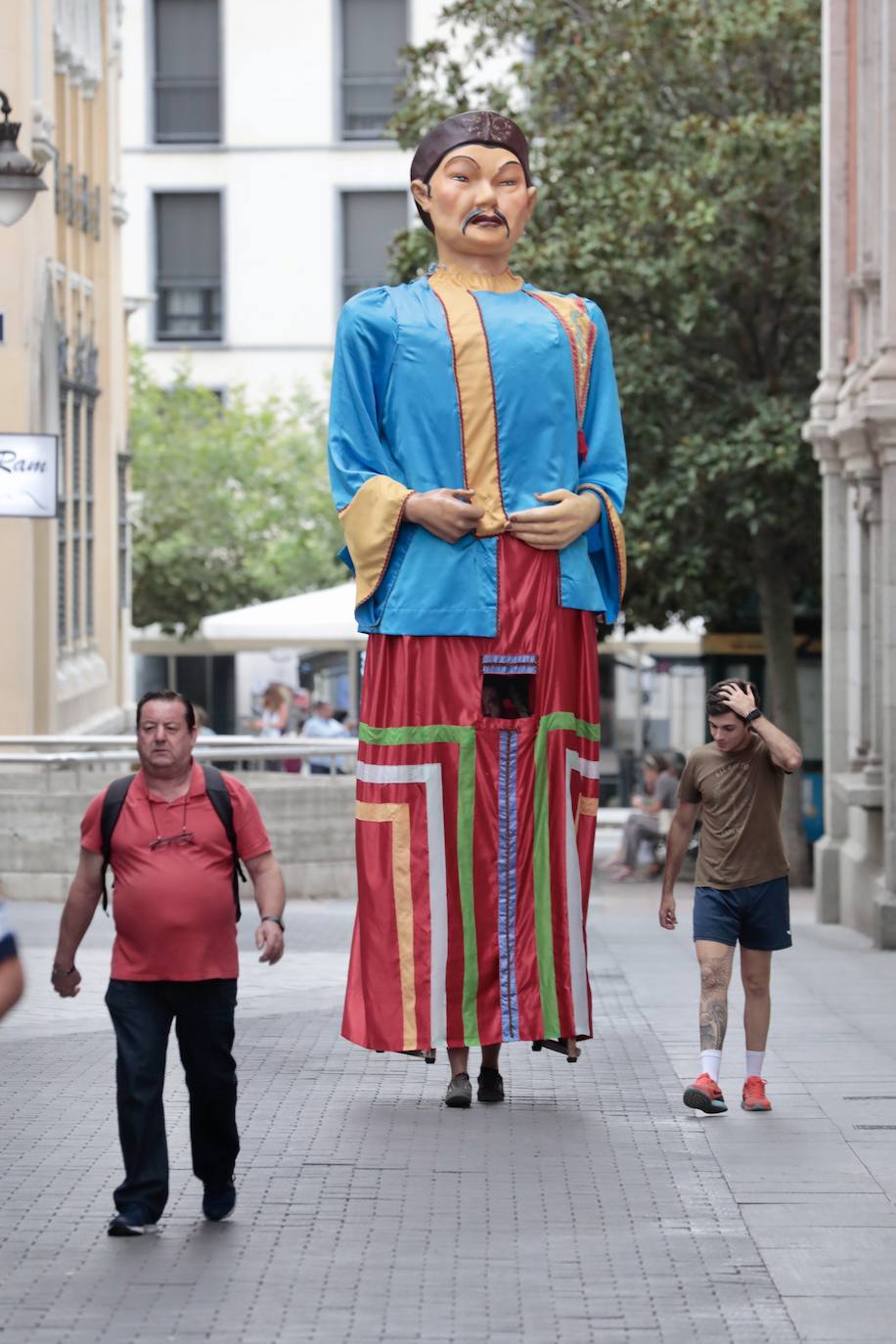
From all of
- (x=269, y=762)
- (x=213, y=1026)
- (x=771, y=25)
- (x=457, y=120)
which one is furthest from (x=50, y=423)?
(x=213, y=1026)

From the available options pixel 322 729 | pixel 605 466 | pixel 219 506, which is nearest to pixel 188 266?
pixel 219 506

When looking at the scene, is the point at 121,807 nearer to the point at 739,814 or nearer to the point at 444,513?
the point at 444,513

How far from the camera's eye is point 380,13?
4900cm

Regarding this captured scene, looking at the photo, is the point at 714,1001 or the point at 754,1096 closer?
the point at 754,1096

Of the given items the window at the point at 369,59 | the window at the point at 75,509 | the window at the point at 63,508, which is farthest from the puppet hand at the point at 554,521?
the window at the point at 369,59

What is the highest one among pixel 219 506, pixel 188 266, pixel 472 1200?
pixel 188 266

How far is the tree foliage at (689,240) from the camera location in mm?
21734

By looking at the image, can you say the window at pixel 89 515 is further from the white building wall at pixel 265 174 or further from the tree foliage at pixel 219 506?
the white building wall at pixel 265 174

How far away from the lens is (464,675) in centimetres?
876

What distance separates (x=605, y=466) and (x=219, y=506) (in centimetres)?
3196

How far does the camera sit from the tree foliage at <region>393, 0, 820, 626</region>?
21.7 meters

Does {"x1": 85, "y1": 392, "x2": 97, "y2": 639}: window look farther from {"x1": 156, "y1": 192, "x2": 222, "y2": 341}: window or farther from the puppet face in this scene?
{"x1": 156, "y1": 192, "x2": 222, "y2": 341}: window

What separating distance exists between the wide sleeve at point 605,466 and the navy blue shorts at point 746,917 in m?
1.12

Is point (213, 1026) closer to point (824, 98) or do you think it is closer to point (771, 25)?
point (824, 98)
